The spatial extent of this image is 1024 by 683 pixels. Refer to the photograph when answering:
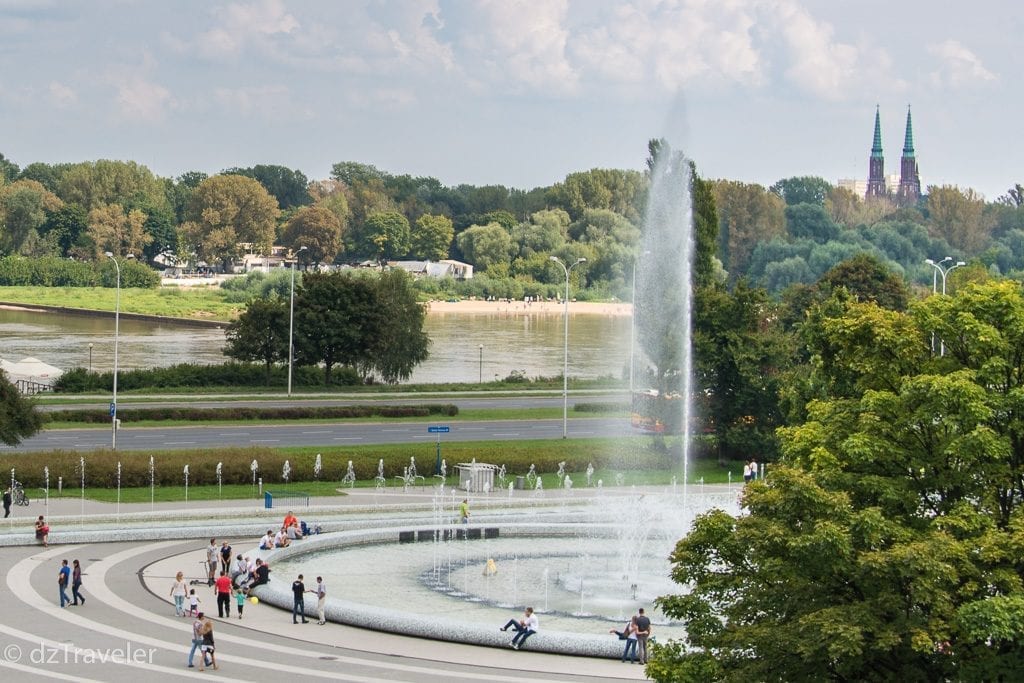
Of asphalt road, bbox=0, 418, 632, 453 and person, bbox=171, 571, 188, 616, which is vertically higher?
asphalt road, bbox=0, 418, 632, 453

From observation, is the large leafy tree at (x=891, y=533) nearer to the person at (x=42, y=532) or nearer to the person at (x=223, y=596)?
the person at (x=223, y=596)

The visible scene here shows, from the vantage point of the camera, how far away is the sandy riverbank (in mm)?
174250

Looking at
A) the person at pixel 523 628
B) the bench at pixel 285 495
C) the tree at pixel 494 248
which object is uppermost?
the tree at pixel 494 248

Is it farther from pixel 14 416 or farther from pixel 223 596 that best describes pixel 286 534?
pixel 14 416

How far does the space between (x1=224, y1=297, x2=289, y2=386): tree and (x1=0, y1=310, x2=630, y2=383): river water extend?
56.9 feet

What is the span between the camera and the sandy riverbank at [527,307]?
17425 centimetres

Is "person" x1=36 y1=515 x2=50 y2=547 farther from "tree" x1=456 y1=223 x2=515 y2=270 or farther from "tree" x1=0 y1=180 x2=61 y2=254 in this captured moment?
"tree" x1=0 y1=180 x2=61 y2=254

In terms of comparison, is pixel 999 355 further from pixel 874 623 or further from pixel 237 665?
pixel 237 665

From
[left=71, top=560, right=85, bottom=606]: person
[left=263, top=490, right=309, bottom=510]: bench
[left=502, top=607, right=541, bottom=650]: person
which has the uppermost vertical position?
[left=263, top=490, right=309, bottom=510]: bench

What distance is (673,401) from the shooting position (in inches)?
2457

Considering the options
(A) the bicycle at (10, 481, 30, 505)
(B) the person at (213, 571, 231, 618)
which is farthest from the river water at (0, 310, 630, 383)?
(B) the person at (213, 571, 231, 618)

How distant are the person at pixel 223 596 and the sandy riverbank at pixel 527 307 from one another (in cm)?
13851


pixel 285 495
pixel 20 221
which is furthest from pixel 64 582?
pixel 20 221

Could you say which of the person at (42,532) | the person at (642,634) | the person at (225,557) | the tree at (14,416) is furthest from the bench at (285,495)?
the person at (642,634)
